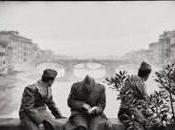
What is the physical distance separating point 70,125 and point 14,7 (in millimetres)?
3225

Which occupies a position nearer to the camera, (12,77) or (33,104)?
(33,104)

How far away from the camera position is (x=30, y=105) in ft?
17.8

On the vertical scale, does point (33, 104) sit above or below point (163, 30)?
below

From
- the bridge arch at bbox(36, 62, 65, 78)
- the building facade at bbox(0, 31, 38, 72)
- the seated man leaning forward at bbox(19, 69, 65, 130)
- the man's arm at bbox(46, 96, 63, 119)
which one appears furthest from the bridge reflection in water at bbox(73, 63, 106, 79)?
the seated man leaning forward at bbox(19, 69, 65, 130)

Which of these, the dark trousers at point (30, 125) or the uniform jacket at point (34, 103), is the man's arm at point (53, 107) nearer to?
the uniform jacket at point (34, 103)

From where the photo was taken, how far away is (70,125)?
18.0 feet

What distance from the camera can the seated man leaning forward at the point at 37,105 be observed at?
5.41 meters

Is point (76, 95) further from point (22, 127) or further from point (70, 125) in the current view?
point (22, 127)

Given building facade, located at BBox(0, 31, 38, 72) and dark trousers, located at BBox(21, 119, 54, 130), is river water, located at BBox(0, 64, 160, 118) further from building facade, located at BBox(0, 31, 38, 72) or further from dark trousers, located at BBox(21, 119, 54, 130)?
dark trousers, located at BBox(21, 119, 54, 130)

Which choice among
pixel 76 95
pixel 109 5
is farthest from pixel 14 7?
pixel 76 95

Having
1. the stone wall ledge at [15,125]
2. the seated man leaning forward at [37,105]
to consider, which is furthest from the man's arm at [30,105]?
the stone wall ledge at [15,125]

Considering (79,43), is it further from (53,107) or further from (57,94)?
(53,107)

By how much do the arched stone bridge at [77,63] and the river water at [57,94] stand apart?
150 mm

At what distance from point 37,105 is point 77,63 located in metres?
2.30
